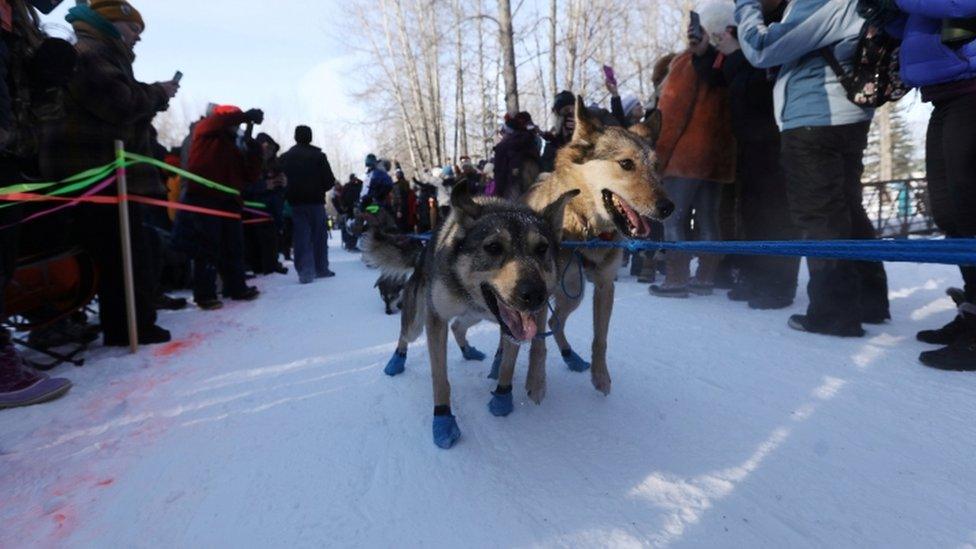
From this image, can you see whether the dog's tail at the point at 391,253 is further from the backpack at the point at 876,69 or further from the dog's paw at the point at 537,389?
the backpack at the point at 876,69

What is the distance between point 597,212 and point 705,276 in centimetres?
260

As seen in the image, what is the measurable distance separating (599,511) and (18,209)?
3126 millimetres

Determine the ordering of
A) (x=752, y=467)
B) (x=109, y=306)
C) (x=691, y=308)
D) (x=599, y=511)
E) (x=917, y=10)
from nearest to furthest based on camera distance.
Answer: (x=599, y=511), (x=752, y=467), (x=917, y=10), (x=109, y=306), (x=691, y=308)

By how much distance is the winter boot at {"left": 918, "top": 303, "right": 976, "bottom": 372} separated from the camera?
2299mm

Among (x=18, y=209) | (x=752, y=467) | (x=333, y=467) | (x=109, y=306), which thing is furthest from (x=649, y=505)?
(x=109, y=306)

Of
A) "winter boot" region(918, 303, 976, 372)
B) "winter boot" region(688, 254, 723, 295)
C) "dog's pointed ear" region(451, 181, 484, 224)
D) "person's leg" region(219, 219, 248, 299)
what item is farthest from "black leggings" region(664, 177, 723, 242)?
"person's leg" region(219, 219, 248, 299)

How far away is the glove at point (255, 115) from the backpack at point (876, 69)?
5525mm

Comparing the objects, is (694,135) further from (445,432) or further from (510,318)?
(445,432)

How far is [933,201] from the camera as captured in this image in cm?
268

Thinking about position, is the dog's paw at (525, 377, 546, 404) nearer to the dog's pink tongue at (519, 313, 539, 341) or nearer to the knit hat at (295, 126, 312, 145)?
the dog's pink tongue at (519, 313, 539, 341)

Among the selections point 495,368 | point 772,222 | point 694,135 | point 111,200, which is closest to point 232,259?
point 111,200

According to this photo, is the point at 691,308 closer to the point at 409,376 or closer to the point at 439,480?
the point at 409,376

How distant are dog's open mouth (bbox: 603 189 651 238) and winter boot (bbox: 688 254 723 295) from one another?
2341 mm

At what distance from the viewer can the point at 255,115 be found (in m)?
5.39
